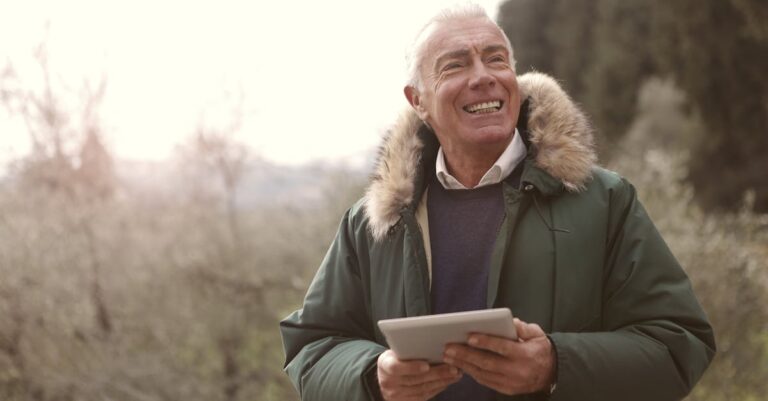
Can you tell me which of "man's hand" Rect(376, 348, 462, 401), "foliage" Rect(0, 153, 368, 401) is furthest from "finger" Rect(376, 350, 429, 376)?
"foliage" Rect(0, 153, 368, 401)

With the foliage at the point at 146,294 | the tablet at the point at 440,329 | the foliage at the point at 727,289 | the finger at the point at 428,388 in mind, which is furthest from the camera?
the foliage at the point at 146,294

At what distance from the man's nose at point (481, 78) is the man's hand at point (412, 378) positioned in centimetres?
76

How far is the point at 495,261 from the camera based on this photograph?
2.26 meters

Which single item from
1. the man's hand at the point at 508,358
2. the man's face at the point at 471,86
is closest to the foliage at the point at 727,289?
the man's face at the point at 471,86

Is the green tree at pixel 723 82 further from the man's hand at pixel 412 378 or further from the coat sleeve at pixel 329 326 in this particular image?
the man's hand at pixel 412 378

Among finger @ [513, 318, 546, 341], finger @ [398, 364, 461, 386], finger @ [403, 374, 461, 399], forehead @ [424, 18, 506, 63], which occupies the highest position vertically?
forehead @ [424, 18, 506, 63]

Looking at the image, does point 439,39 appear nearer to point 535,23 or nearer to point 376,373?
point 376,373

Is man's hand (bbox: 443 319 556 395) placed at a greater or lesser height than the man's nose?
lesser

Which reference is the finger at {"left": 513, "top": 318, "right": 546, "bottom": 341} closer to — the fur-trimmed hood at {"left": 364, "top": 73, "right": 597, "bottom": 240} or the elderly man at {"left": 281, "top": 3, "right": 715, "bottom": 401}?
the elderly man at {"left": 281, "top": 3, "right": 715, "bottom": 401}

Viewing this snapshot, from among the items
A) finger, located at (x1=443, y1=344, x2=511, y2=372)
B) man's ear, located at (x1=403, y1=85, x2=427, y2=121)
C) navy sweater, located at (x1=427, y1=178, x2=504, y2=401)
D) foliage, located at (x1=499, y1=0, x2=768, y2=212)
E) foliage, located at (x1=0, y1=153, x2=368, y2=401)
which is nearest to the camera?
finger, located at (x1=443, y1=344, x2=511, y2=372)

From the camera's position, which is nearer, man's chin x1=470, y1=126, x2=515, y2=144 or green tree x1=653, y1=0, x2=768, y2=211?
man's chin x1=470, y1=126, x2=515, y2=144

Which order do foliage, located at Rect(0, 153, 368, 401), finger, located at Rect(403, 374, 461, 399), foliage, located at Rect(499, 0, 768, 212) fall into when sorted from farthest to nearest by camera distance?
foliage, located at Rect(499, 0, 768, 212) < foliage, located at Rect(0, 153, 368, 401) < finger, located at Rect(403, 374, 461, 399)

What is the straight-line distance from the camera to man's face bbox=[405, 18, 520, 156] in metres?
2.42

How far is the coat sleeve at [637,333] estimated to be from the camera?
6.86 ft
